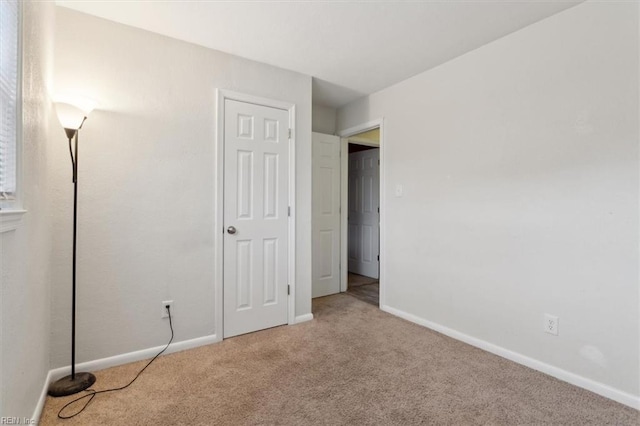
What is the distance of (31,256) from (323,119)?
3276 millimetres

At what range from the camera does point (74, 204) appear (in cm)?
194

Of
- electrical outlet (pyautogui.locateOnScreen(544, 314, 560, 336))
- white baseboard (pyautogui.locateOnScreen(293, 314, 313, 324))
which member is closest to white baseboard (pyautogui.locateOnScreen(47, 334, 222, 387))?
white baseboard (pyautogui.locateOnScreen(293, 314, 313, 324))

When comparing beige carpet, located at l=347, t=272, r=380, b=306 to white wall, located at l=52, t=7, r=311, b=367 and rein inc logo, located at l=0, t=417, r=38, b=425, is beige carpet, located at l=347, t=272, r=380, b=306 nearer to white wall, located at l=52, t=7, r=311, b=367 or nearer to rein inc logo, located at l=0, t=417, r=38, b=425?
white wall, located at l=52, t=7, r=311, b=367

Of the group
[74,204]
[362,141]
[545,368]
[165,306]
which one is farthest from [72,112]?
[545,368]

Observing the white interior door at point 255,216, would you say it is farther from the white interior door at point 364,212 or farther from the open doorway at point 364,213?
the white interior door at point 364,212

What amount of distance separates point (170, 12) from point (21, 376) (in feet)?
7.14

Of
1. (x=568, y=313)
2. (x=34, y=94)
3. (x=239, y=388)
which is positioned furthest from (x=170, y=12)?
(x=568, y=313)

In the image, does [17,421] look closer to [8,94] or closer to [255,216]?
[8,94]

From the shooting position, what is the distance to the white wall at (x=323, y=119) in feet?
13.1

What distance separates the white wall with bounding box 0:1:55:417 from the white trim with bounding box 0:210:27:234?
36mm

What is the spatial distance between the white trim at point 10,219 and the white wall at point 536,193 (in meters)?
2.77

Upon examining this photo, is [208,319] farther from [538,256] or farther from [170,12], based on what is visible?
[538,256]

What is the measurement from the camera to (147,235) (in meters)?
2.29

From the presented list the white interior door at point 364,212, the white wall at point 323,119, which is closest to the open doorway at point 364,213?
the white interior door at point 364,212
